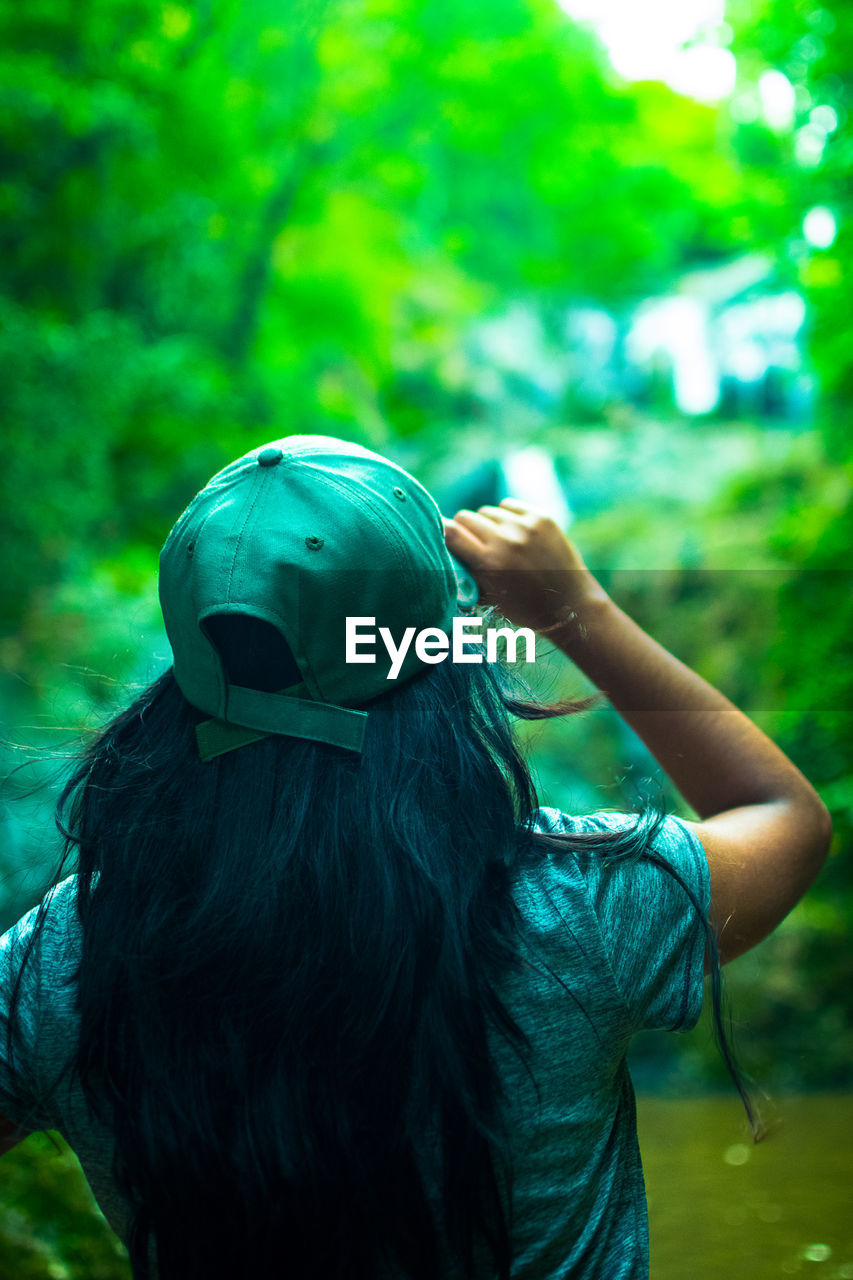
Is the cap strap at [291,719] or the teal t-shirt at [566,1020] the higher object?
the cap strap at [291,719]

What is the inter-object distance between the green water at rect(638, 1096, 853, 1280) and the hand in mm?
1428

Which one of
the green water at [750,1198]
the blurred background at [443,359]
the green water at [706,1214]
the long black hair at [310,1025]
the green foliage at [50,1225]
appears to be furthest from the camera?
the blurred background at [443,359]

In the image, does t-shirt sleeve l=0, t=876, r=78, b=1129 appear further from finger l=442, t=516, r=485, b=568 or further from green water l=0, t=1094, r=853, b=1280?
green water l=0, t=1094, r=853, b=1280

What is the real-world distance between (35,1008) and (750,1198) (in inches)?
121

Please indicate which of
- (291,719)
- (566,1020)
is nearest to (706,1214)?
(566,1020)

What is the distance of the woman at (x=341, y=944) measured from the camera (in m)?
1.08

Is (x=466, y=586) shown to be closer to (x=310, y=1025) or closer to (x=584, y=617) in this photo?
(x=584, y=617)

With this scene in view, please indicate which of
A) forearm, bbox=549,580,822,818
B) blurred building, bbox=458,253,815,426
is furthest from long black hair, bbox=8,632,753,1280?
blurred building, bbox=458,253,815,426

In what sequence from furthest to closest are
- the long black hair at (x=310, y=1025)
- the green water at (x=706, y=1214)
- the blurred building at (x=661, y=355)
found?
the blurred building at (x=661, y=355), the green water at (x=706, y=1214), the long black hair at (x=310, y=1025)

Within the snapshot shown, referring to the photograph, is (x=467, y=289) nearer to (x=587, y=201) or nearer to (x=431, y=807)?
(x=587, y=201)

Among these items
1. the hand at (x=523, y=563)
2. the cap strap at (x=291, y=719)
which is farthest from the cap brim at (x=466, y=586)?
the cap strap at (x=291, y=719)

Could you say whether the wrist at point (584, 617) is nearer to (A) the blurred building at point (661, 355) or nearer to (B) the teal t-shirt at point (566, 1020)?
(B) the teal t-shirt at point (566, 1020)

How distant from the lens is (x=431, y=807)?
1.13 meters

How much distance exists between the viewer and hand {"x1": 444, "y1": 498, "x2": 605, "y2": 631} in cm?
137
